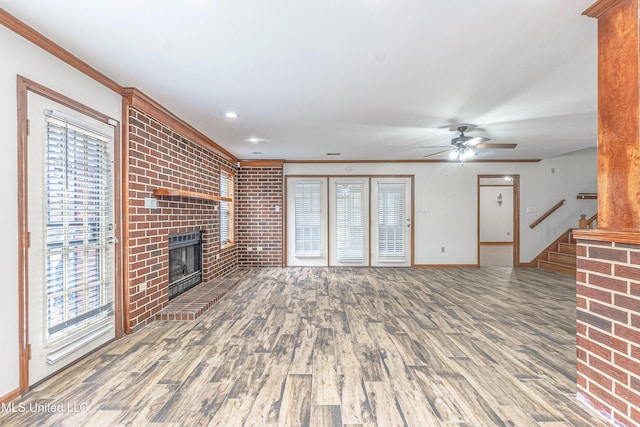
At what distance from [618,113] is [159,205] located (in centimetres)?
383

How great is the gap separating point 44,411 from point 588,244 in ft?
10.9

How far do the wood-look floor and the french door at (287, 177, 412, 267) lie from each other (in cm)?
245

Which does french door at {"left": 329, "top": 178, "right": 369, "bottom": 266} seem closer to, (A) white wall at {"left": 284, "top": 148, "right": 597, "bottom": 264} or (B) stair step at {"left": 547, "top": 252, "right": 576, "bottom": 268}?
(A) white wall at {"left": 284, "top": 148, "right": 597, "bottom": 264}

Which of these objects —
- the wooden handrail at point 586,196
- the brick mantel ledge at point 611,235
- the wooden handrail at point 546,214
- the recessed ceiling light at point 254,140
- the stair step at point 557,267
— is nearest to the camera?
the brick mantel ledge at point 611,235

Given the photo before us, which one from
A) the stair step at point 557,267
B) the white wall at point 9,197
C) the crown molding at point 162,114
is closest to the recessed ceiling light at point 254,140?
the crown molding at point 162,114

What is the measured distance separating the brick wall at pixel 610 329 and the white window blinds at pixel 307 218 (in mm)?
4792

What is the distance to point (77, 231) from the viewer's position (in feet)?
7.23

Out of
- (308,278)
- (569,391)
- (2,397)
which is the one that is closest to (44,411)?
(2,397)

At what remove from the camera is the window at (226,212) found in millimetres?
5379

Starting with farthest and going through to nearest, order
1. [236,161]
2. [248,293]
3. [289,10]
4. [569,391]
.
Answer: [236,161] → [248,293] → [569,391] → [289,10]

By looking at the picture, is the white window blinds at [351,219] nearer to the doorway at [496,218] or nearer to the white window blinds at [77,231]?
the doorway at [496,218]

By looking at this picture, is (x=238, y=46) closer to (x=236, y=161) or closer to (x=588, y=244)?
(x=588, y=244)

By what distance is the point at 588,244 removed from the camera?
166 centimetres

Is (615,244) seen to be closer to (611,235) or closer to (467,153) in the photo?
(611,235)
